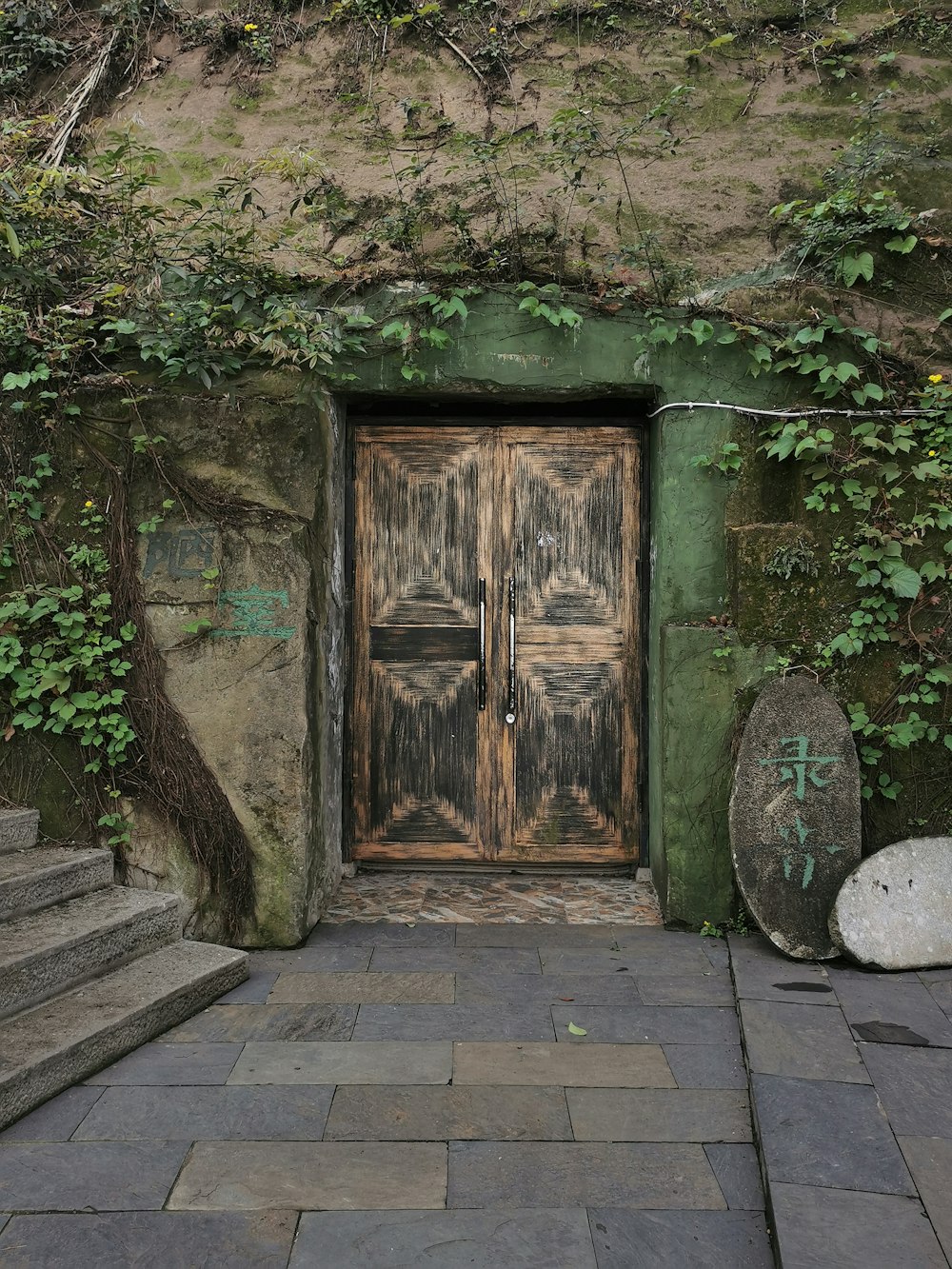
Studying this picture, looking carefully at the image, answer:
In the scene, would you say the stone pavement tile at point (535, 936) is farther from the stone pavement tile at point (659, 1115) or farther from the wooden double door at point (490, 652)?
the stone pavement tile at point (659, 1115)

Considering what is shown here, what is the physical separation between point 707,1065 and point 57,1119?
2047 millimetres

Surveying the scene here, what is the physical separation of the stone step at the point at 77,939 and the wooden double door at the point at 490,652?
1309 millimetres

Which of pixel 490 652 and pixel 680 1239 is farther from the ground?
pixel 490 652

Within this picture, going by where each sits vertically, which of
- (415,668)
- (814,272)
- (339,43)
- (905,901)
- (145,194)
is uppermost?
(339,43)

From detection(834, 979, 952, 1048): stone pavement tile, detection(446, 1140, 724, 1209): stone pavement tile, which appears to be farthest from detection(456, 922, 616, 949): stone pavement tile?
detection(446, 1140, 724, 1209): stone pavement tile

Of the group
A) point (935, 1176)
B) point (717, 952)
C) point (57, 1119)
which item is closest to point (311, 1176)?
point (57, 1119)

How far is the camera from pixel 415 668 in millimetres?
4984

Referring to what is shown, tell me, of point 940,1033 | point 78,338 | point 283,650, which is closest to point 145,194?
point 78,338

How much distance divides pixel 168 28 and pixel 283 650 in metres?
3.65

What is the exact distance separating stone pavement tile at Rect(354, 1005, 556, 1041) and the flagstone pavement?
1 centimetres

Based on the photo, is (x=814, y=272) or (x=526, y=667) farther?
(x=526, y=667)

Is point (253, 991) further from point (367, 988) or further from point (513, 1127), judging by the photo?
point (513, 1127)

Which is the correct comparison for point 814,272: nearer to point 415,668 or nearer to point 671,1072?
point 415,668

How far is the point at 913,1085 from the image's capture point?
2902 mm
